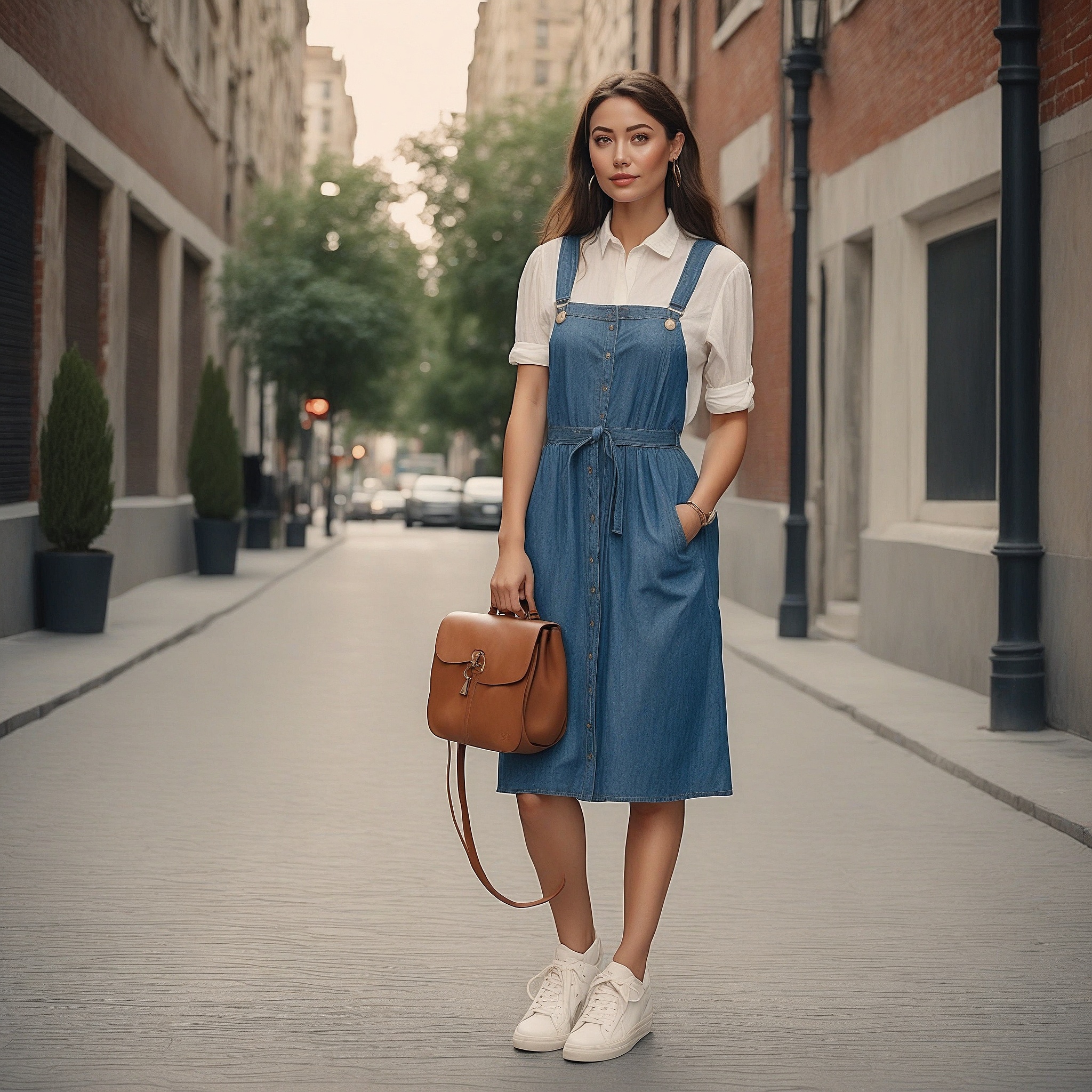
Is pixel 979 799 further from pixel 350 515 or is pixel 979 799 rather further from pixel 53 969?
pixel 350 515

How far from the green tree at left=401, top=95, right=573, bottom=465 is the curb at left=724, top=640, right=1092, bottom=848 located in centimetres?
3394

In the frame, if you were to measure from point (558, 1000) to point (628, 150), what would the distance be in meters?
1.95

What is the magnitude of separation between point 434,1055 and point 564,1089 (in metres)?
0.36

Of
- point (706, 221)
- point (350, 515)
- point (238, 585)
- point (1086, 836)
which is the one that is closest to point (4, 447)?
point (238, 585)

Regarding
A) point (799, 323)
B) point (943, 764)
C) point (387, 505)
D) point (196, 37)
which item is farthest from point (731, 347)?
point (387, 505)

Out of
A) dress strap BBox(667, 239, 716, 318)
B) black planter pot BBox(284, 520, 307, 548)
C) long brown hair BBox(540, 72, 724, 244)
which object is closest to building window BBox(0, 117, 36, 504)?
long brown hair BBox(540, 72, 724, 244)

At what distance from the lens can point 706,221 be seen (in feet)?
13.3

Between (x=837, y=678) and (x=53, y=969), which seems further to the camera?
(x=837, y=678)

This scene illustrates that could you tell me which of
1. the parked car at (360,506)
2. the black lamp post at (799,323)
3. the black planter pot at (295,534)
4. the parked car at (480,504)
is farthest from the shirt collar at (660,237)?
the parked car at (360,506)

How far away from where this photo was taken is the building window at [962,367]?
11359 millimetres

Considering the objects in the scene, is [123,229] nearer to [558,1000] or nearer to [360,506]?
[558,1000]

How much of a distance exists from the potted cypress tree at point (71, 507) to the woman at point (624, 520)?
34.3 feet

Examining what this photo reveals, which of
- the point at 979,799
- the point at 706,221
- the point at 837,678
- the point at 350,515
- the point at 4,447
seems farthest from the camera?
the point at 350,515

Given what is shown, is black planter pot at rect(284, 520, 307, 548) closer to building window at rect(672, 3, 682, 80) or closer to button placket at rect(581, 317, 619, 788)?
building window at rect(672, 3, 682, 80)
